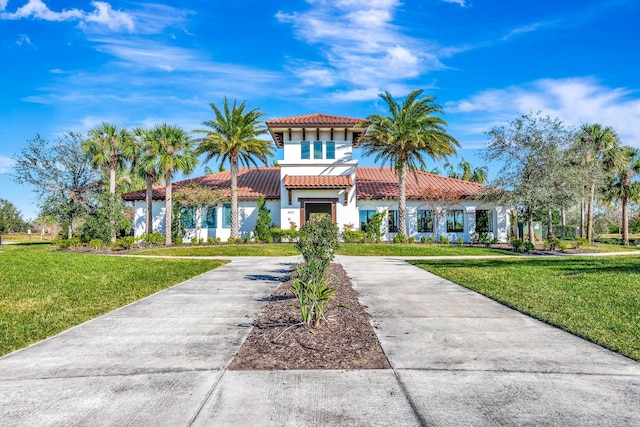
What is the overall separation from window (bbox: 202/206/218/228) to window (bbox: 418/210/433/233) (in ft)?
47.7

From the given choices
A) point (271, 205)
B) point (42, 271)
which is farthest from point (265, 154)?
point (42, 271)

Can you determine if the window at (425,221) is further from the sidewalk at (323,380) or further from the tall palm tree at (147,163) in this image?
the sidewalk at (323,380)

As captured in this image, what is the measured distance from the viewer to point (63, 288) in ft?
32.0

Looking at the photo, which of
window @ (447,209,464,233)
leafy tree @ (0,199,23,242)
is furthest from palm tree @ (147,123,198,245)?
leafy tree @ (0,199,23,242)

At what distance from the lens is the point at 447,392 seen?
378 centimetres

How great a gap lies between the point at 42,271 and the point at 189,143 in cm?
1659

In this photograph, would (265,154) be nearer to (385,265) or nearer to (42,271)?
(385,265)

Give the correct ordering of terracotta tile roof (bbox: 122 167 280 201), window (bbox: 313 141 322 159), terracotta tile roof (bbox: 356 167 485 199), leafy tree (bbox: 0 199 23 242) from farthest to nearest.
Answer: leafy tree (bbox: 0 199 23 242) → terracotta tile roof (bbox: 122 167 280 201) → terracotta tile roof (bbox: 356 167 485 199) → window (bbox: 313 141 322 159)

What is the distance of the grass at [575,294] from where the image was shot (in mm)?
5914

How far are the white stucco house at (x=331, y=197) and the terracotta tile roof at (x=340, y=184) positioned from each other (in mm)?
70

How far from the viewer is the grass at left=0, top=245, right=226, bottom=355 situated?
645 centimetres

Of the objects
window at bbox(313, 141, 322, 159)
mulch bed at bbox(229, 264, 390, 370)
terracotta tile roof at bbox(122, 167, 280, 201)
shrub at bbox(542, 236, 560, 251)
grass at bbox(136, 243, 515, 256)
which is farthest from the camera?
terracotta tile roof at bbox(122, 167, 280, 201)

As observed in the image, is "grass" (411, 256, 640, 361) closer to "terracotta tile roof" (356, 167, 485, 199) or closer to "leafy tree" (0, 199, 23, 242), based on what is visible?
"terracotta tile roof" (356, 167, 485, 199)

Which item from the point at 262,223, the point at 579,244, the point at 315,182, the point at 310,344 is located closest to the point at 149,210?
the point at 262,223
